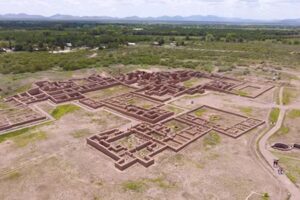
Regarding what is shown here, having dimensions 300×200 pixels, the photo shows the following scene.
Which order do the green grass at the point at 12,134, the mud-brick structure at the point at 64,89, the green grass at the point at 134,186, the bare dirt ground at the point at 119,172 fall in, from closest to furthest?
the bare dirt ground at the point at 119,172 < the green grass at the point at 134,186 < the green grass at the point at 12,134 < the mud-brick structure at the point at 64,89

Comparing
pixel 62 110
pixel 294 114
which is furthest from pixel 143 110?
pixel 294 114

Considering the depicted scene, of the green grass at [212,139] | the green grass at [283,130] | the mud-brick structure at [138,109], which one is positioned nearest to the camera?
the green grass at [212,139]

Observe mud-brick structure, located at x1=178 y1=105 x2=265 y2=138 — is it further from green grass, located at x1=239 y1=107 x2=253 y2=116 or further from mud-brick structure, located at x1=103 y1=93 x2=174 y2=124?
mud-brick structure, located at x1=103 y1=93 x2=174 y2=124

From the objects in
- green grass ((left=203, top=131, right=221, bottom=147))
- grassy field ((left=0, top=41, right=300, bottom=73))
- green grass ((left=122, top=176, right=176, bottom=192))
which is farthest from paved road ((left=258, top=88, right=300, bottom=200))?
grassy field ((left=0, top=41, right=300, bottom=73))

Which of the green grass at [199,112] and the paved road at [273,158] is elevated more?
the paved road at [273,158]

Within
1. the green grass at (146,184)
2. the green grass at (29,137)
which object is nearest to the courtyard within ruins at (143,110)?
the green grass at (146,184)

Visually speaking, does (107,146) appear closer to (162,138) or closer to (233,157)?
(162,138)

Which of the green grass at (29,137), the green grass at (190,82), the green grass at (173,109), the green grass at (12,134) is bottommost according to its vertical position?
the green grass at (12,134)

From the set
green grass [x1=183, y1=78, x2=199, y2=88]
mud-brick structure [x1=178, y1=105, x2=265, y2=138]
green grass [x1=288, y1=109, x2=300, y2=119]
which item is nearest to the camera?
mud-brick structure [x1=178, y1=105, x2=265, y2=138]

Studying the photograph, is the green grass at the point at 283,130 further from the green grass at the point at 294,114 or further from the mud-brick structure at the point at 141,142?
the mud-brick structure at the point at 141,142

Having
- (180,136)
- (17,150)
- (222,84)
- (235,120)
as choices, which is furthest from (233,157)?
(222,84)
